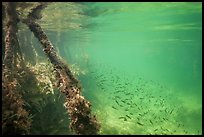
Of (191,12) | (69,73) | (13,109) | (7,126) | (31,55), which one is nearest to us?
(7,126)

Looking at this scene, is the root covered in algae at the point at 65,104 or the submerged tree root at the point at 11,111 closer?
the submerged tree root at the point at 11,111

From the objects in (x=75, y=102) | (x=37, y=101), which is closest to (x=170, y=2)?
(x=37, y=101)

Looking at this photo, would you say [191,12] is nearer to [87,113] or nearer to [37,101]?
[37,101]

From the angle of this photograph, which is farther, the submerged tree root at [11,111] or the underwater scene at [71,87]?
the underwater scene at [71,87]

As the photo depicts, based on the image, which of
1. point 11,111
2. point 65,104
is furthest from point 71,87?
point 11,111

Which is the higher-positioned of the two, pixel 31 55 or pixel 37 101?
pixel 37 101

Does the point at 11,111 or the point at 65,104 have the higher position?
the point at 11,111

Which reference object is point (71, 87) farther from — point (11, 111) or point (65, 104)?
point (11, 111)

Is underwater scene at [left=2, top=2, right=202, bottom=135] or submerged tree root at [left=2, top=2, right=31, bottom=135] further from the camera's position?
underwater scene at [left=2, top=2, right=202, bottom=135]

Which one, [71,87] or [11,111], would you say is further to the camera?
[71,87]

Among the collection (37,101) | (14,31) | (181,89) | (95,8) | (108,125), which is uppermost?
(14,31)

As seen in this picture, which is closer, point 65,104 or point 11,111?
point 11,111
